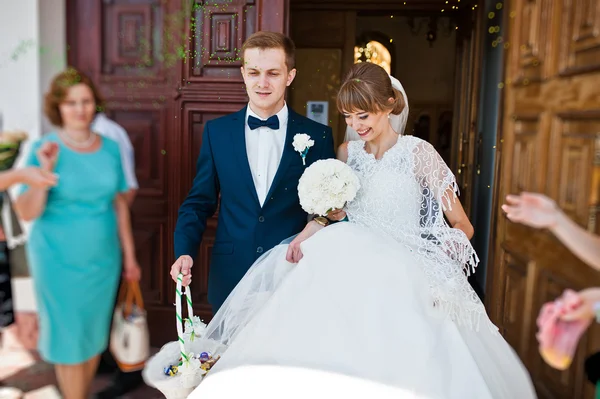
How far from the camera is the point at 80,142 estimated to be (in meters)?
1.62

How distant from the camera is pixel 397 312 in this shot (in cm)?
167

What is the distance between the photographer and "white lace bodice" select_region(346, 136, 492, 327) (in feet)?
6.22

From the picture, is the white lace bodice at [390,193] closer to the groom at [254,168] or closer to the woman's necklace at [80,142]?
the groom at [254,168]

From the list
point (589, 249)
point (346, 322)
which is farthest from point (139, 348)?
point (589, 249)

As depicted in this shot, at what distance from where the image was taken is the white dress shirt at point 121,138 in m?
1.68

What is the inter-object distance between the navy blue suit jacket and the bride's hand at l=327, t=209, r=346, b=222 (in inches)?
6.7

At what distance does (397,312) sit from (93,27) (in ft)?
4.54

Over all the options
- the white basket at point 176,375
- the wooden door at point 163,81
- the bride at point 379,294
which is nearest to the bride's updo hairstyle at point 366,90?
the bride at point 379,294

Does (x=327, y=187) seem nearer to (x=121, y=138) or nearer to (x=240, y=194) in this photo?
(x=240, y=194)

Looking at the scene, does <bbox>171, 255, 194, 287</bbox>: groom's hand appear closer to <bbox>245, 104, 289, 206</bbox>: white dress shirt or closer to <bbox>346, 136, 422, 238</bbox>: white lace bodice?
<bbox>245, 104, 289, 206</bbox>: white dress shirt

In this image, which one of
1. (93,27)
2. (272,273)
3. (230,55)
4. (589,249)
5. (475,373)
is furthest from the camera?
(230,55)

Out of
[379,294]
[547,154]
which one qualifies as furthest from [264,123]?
[547,154]

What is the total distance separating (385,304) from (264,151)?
0.80 m

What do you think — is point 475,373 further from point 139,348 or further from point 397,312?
point 139,348
